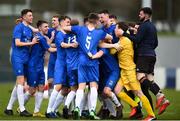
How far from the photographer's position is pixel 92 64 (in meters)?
15.9

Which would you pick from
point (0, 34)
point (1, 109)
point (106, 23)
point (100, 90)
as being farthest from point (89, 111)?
point (0, 34)

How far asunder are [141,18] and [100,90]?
5.59ft

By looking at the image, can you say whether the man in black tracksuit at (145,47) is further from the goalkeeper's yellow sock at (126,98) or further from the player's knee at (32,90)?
the player's knee at (32,90)

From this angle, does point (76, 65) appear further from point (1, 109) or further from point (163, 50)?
point (163, 50)

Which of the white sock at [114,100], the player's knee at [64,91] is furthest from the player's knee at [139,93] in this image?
Answer: the player's knee at [64,91]

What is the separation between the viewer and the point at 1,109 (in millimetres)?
18375

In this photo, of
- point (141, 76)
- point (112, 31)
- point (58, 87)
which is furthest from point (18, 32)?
point (141, 76)

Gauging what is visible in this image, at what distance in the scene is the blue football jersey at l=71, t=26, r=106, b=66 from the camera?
15883 millimetres

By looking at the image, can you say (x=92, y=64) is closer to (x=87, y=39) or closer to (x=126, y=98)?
(x=87, y=39)

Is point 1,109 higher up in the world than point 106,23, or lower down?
lower down

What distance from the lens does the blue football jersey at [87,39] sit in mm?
15883

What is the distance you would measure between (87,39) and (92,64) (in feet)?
1.63

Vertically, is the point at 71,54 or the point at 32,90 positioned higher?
the point at 71,54

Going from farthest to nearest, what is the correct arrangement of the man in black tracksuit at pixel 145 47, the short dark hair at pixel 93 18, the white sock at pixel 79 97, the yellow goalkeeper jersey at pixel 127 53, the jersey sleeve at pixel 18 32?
the jersey sleeve at pixel 18 32 < the yellow goalkeeper jersey at pixel 127 53 < the man in black tracksuit at pixel 145 47 < the short dark hair at pixel 93 18 < the white sock at pixel 79 97
